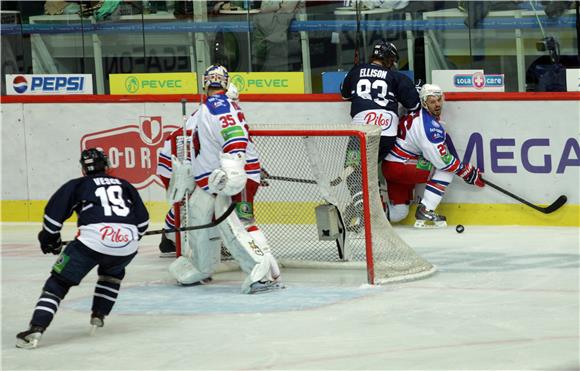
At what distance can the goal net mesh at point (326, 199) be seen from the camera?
8.23 m

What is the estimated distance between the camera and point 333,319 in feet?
23.5

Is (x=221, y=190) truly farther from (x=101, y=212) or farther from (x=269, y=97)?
(x=269, y=97)

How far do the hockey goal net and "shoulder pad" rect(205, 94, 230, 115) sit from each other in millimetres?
702

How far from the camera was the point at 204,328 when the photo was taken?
7055 millimetres

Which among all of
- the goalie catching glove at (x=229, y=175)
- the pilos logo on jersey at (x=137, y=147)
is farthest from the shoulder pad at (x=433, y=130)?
the goalie catching glove at (x=229, y=175)

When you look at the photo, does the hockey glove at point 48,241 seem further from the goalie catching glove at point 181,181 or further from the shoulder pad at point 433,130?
the shoulder pad at point 433,130

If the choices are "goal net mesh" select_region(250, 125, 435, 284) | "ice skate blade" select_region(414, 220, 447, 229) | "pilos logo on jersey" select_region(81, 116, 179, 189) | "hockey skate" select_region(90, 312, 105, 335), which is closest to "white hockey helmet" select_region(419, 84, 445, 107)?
"ice skate blade" select_region(414, 220, 447, 229)

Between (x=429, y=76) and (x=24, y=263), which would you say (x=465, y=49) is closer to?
(x=429, y=76)

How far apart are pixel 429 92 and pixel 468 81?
392 mm

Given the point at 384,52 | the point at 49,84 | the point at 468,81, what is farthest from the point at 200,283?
the point at 49,84

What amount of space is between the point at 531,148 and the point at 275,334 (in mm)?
3641

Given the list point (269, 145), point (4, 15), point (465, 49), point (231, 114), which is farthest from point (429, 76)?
point (4, 15)

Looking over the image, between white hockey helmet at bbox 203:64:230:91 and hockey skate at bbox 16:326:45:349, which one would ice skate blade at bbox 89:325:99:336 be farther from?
white hockey helmet at bbox 203:64:230:91

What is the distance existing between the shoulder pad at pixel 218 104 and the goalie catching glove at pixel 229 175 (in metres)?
0.26
